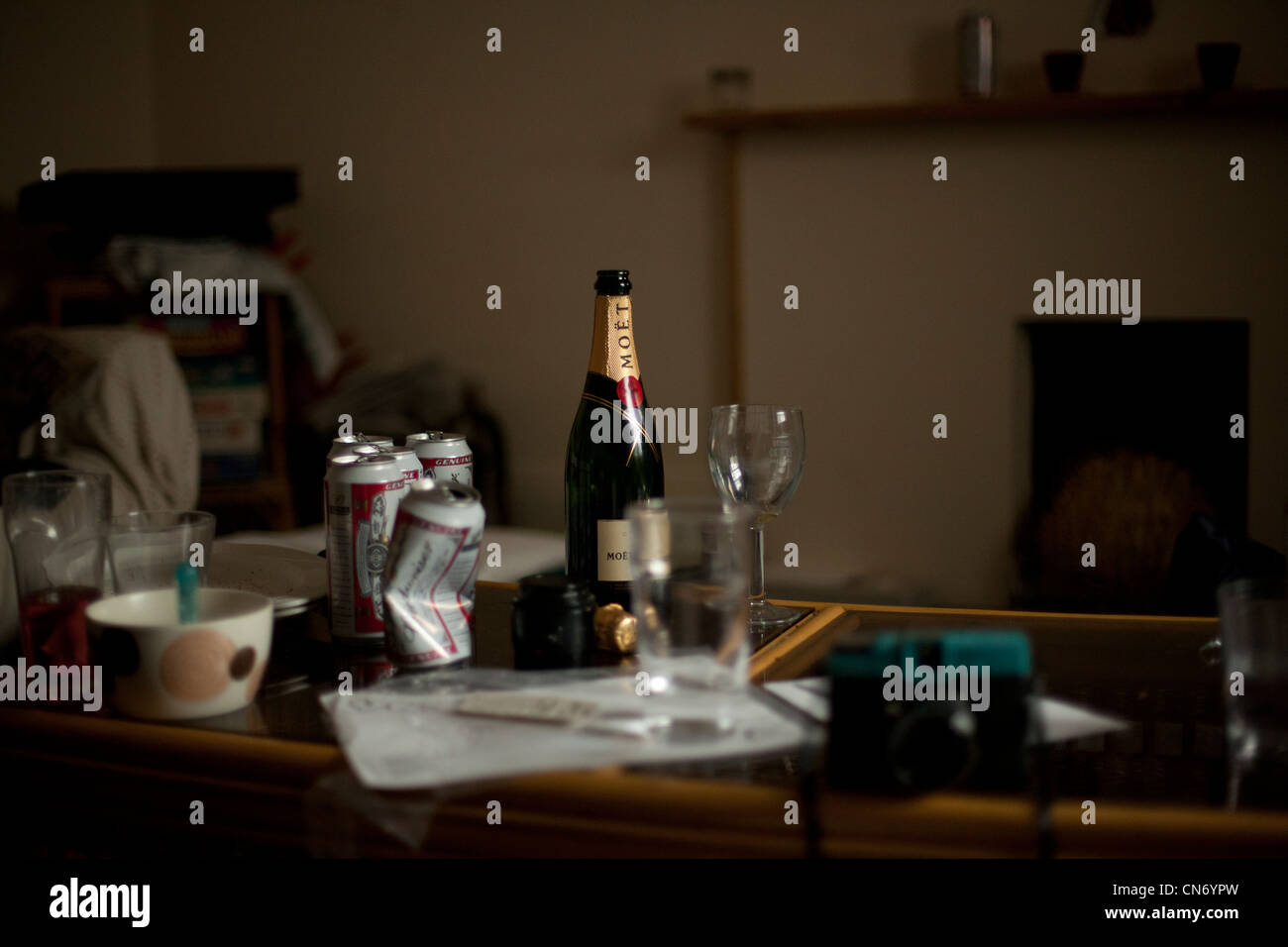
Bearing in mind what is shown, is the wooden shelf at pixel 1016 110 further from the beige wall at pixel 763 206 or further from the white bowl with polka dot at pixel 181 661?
the white bowl with polka dot at pixel 181 661

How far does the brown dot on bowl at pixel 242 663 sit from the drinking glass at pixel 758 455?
0.40m

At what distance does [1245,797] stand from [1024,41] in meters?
2.31

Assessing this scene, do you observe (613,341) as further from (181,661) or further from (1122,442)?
(1122,442)

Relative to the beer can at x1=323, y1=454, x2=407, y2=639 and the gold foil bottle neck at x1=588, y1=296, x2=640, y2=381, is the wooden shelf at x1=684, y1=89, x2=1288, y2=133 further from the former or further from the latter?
the beer can at x1=323, y1=454, x2=407, y2=639

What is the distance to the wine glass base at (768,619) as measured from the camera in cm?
100

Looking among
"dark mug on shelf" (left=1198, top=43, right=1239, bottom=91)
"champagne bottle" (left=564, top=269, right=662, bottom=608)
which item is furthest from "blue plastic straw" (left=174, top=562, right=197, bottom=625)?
"dark mug on shelf" (left=1198, top=43, right=1239, bottom=91)

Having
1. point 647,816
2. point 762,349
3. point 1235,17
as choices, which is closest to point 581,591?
point 647,816

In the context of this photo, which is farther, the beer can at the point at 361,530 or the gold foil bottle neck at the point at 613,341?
the gold foil bottle neck at the point at 613,341

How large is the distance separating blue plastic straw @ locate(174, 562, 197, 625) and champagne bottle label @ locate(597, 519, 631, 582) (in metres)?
0.37

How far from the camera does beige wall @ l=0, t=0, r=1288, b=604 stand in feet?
8.29

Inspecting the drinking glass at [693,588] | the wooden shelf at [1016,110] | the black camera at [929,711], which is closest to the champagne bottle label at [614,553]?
the drinking glass at [693,588]

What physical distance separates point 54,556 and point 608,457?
0.47m

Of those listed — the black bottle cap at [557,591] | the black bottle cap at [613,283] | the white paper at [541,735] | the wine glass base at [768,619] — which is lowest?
the white paper at [541,735]
